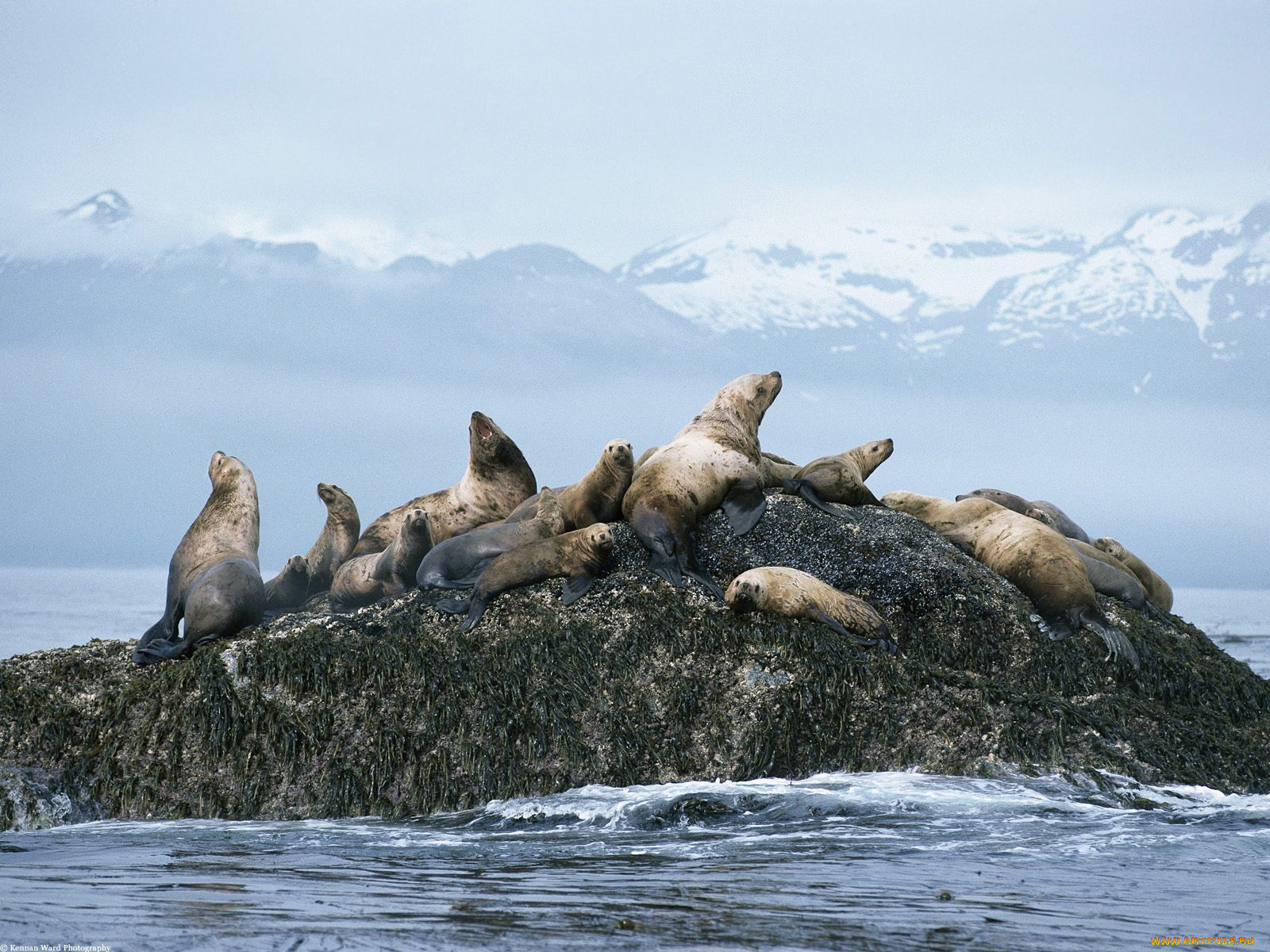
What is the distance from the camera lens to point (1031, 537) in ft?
29.3

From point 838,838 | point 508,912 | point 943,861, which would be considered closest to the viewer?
point 508,912

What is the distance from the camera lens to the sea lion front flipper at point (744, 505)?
8.58m

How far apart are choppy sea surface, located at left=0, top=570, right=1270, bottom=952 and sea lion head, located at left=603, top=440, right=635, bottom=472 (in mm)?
2603

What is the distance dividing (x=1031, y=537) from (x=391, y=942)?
20.4ft

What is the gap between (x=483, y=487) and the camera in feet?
32.9

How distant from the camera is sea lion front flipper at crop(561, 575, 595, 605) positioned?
784 cm

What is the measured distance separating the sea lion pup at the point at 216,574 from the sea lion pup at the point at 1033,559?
4961mm

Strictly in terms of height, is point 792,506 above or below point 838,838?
above

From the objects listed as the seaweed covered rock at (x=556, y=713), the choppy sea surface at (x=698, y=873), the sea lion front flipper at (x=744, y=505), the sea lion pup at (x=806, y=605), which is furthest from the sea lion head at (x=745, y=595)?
the choppy sea surface at (x=698, y=873)

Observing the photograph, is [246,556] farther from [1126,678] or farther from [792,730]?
[1126,678]

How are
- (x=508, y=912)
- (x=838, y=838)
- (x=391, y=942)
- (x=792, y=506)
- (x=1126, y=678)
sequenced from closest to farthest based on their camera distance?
(x=391, y=942)
(x=508, y=912)
(x=838, y=838)
(x=1126, y=678)
(x=792, y=506)

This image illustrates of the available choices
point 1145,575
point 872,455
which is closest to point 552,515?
point 872,455

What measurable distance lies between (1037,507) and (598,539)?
202 inches

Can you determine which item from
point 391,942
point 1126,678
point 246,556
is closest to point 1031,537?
point 1126,678
